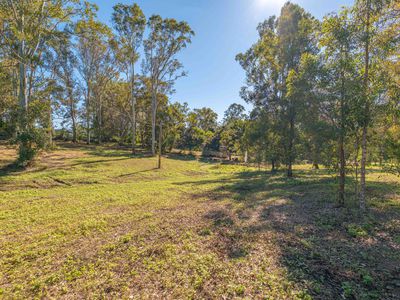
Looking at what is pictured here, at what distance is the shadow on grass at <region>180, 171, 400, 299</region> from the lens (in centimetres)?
331

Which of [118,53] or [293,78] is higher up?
[118,53]

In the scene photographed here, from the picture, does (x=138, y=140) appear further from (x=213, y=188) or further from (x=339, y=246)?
(x=339, y=246)

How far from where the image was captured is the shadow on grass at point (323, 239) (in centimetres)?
331

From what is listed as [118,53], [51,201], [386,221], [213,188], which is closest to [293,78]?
[386,221]

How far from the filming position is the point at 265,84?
18.6 m

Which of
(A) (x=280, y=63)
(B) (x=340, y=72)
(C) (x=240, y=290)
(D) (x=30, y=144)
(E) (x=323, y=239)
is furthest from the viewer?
(A) (x=280, y=63)

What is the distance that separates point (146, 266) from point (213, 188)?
781 cm

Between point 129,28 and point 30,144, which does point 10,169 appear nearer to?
point 30,144

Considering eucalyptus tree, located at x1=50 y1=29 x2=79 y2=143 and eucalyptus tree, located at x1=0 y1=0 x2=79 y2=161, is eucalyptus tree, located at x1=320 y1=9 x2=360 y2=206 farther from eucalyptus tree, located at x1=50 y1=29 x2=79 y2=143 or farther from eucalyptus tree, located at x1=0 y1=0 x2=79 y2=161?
eucalyptus tree, located at x1=50 y1=29 x2=79 y2=143

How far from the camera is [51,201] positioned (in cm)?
750

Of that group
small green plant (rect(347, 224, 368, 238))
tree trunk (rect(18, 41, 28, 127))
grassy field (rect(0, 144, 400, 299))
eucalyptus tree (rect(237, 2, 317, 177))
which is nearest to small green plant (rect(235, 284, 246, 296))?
grassy field (rect(0, 144, 400, 299))

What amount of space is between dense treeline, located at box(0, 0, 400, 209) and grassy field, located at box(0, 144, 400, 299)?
243 cm

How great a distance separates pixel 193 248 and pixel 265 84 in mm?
17681

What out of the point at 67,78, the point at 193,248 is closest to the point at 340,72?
the point at 193,248
